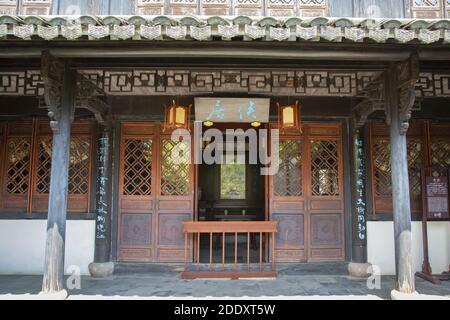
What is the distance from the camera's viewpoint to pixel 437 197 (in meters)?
6.33

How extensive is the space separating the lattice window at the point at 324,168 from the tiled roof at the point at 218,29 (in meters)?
3.03

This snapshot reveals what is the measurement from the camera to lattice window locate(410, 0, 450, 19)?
243 inches

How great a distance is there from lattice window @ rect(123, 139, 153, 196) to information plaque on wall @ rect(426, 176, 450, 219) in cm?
517

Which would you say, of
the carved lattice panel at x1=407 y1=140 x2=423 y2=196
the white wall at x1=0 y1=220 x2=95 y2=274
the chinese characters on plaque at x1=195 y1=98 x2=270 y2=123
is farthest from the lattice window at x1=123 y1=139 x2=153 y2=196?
the carved lattice panel at x1=407 y1=140 x2=423 y2=196

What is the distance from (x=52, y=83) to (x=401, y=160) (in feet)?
15.7

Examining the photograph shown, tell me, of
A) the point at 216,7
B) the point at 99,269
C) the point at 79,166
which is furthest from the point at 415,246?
the point at 79,166

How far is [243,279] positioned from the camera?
6.17m

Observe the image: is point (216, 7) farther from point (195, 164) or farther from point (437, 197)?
point (437, 197)

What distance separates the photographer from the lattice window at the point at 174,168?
22.2 feet

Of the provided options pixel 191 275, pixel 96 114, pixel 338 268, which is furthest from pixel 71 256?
pixel 338 268

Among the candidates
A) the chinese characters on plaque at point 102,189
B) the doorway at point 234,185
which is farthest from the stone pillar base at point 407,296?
the doorway at point 234,185

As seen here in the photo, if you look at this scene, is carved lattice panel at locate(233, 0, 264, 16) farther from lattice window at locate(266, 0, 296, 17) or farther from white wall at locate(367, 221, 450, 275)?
white wall at locate(367, 221, 450, 275)

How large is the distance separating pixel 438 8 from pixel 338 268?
5.01m
